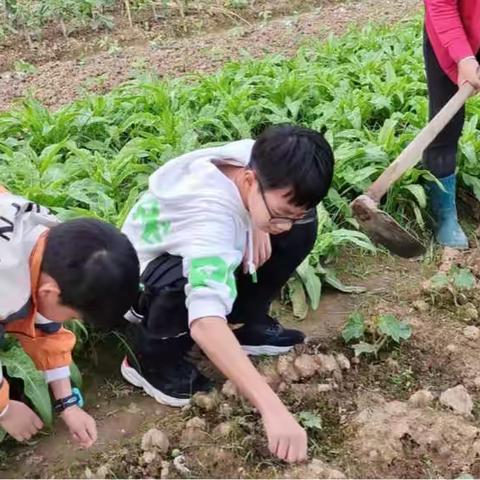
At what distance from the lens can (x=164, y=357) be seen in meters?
2.89

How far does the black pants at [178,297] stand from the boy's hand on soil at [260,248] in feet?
0.32

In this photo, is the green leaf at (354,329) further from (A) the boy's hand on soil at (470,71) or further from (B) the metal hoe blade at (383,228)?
(A) the boy's hand on soil at (470,71)

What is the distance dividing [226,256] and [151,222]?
0.39 metres

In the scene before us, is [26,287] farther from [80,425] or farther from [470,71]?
[470,71]

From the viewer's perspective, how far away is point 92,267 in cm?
208

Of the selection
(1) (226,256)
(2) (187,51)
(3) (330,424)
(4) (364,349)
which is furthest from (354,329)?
(2) (187,51)

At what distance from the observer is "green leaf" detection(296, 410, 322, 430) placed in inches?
109

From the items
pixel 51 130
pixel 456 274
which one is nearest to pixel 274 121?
pixel 51 130

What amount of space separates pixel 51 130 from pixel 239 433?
2.26 m

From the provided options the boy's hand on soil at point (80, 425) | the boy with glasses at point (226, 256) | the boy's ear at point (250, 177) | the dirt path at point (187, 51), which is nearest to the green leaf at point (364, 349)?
the boy with glasses at point (226, 256)

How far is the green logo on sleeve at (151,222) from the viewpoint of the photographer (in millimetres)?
2691

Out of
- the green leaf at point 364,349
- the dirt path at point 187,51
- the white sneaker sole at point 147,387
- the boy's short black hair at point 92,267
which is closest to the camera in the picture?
the boy's short black hair at point 92,267

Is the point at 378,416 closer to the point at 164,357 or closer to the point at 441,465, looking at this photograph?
the point at 441,465

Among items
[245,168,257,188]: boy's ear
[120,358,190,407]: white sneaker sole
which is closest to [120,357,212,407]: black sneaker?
[120,358,190,407]: white sneaker sole
